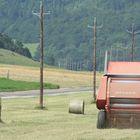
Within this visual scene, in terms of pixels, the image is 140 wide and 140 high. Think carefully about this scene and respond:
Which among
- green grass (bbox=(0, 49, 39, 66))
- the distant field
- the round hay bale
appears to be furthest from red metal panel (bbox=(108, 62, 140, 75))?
green grass (bbox=(0, 49, 39, 66))

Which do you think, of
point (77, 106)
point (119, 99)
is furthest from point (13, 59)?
point (119, 99)

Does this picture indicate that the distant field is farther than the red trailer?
Yes

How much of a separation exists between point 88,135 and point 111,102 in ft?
9.04

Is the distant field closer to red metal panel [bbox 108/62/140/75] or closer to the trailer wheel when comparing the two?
red metal panel [bbox 108/62/140/75]

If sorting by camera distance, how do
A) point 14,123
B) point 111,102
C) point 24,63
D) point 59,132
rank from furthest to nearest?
1. point 24,63
2. point 14,123
3. point 111,102
4. point 59,132

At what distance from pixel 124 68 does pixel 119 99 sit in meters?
1.57

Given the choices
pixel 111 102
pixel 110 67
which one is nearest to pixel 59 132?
pixel 111 102

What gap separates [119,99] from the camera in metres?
20.0

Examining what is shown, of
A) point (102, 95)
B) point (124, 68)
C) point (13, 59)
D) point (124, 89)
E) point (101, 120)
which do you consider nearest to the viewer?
point (124, 89)

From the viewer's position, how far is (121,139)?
1659cm

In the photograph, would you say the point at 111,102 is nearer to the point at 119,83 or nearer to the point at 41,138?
the point at 119,83

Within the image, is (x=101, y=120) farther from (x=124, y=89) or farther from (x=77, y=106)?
(x=77, y=106)

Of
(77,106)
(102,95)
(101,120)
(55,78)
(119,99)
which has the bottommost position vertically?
(55,78)

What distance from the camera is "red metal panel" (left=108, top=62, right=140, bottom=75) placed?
20.9m
